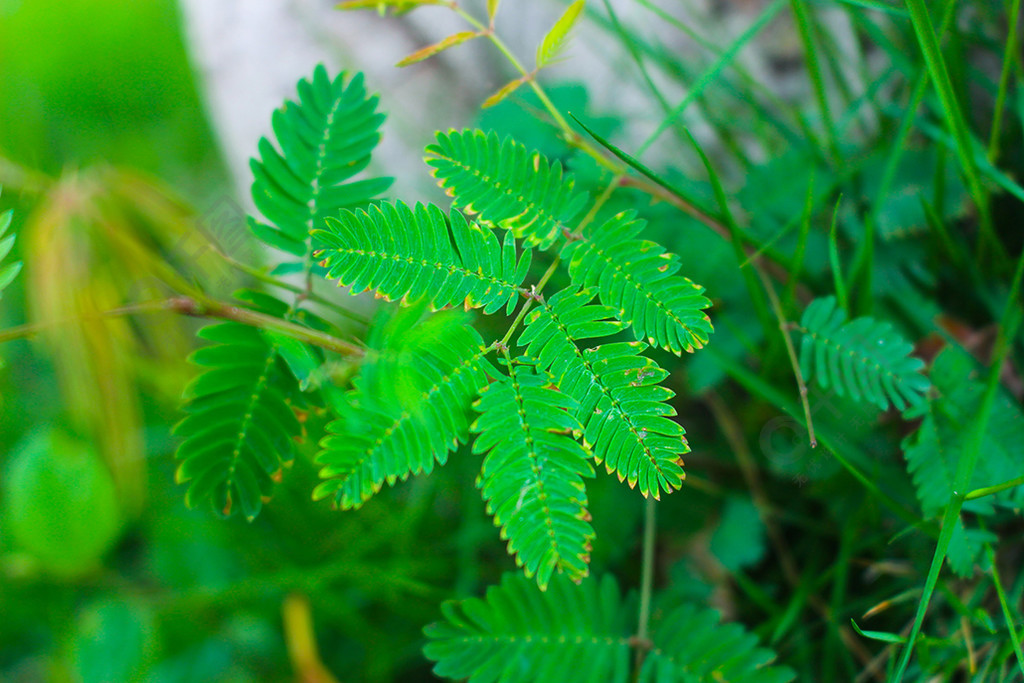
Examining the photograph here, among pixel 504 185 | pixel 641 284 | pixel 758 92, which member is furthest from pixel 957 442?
pixel 758 92

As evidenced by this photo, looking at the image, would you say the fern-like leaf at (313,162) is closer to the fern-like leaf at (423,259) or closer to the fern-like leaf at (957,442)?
the fern-like leaf at (423,259)

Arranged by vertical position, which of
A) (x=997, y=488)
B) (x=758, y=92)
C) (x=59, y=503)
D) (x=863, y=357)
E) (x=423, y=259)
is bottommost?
(x=997, y=488)

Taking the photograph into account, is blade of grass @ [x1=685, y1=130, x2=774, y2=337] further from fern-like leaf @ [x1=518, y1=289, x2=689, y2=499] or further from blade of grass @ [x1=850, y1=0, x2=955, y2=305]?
fern-like leaf @ [x1=518, y1=289, x2=689, y2=499]

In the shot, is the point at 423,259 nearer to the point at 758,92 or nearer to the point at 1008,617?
the point at 1008,617

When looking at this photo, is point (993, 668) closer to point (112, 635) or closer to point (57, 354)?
point (112, 635)

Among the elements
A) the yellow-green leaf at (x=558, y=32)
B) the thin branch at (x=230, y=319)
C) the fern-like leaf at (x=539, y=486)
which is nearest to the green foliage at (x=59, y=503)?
the thin branch at (x=230, y=319)
